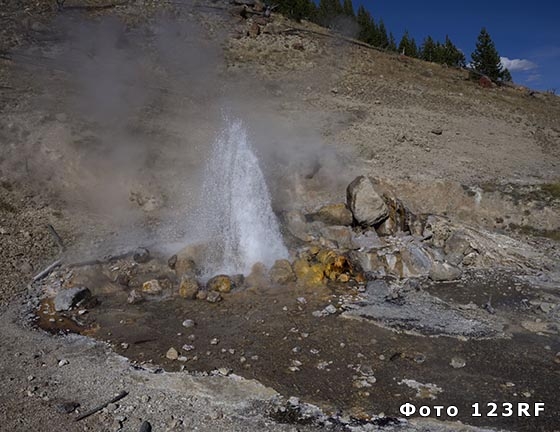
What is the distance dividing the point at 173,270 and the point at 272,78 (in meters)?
9.04

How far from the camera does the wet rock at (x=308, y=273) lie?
6.16m

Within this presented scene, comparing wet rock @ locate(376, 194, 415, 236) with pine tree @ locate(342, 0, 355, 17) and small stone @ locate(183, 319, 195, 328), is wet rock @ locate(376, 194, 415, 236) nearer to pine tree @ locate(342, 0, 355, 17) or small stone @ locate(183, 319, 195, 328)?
small stone @ locate(183, 319, 195, 328)

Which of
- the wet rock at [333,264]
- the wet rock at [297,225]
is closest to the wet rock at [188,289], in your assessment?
the wet rock at [333,264]

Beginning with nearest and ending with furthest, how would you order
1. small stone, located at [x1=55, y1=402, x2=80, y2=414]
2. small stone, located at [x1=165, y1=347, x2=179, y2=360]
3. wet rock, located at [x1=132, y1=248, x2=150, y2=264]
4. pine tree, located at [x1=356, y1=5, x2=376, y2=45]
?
small stone, located at [x1=55, y1=402, x2=80, y2=414]
small stone, located at [x1=165, y1=347, x2=179, y2=360]
wet rock, located at [x1=132, y1=248, x2=150, y2=264]
pine tree, located at [x1=356, y1=5, x2=376, y2=45]

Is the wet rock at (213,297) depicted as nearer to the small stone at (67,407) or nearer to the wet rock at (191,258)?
the wet rock at (191,258)

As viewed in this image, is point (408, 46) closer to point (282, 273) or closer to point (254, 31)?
point (254, 31)

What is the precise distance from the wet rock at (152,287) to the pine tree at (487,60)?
53.4ft

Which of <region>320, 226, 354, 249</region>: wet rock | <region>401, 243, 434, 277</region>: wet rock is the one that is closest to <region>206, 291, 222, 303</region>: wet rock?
<region>320, 226, 354, 249</region>: wet rock

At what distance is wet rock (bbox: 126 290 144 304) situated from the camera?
18.7 ft

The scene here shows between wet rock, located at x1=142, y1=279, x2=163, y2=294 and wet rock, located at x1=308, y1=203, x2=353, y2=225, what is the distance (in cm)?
271

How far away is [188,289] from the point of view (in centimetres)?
584

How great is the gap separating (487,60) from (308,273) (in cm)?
1560

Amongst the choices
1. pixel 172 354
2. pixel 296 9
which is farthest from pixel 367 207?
pixel 296 9

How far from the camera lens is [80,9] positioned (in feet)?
45.7
